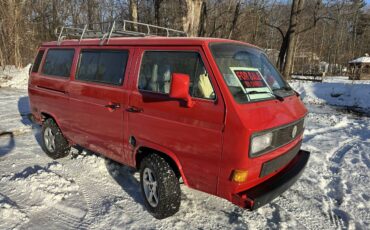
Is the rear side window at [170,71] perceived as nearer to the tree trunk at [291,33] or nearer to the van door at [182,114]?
the van door at [182,114]

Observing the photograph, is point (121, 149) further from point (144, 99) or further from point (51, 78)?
point (51, 78)

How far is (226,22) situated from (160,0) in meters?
6.04

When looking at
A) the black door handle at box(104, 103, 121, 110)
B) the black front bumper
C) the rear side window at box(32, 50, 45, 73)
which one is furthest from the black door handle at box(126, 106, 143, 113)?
the rear side window at box(32, 50, 45, 73)

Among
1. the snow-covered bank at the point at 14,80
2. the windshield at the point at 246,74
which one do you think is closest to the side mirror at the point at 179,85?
the windshield at the point at 246,74

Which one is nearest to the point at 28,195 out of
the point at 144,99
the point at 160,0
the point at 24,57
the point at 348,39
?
the point at 144,99

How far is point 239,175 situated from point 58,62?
13.0ft

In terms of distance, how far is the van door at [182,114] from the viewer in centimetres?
323

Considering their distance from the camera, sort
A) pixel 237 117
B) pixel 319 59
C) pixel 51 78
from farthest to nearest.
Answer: pixel 319 59 → pixel 51 78 → pixel 237 117

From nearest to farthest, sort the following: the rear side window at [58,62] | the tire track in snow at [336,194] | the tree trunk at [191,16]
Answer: the tire track in snow at [336,194] → the rear side window at [58,62] → the tree trunk at [191,16]

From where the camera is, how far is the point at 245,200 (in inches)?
122

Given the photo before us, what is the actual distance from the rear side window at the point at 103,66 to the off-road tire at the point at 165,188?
1.22m

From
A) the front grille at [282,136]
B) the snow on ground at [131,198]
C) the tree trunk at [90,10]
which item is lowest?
the snow on ground at [131,198]

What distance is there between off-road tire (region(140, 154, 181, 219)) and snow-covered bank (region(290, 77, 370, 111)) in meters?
11.3

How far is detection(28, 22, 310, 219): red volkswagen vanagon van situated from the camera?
3156mm
